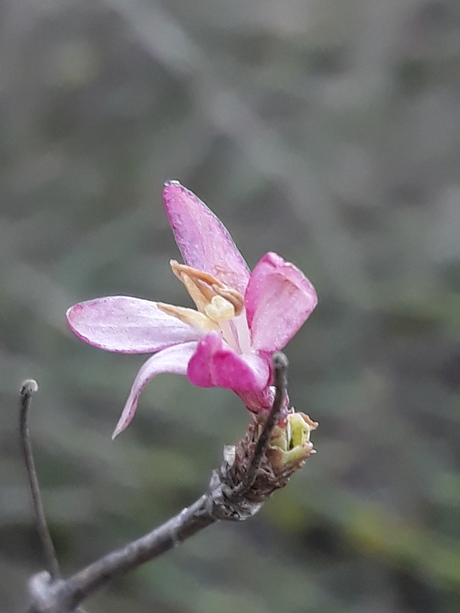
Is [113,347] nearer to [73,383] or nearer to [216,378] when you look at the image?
[216,378]

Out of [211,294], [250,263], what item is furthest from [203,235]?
[250,263]

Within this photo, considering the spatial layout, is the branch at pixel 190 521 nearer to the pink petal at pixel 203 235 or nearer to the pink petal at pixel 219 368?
the pink petal at pixel 219 368

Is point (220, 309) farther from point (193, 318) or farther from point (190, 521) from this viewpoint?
point (190, 521)

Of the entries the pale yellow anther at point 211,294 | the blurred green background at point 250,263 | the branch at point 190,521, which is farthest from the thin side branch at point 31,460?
the blurred green background at point 250,263

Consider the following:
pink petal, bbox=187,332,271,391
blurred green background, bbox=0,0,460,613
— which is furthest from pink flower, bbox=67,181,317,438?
blurred green background, bbox=0,0,460,613

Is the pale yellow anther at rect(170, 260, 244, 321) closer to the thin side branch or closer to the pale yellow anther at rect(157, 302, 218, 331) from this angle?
the pale yellow anther at rect(157, 302, 218, 331)
